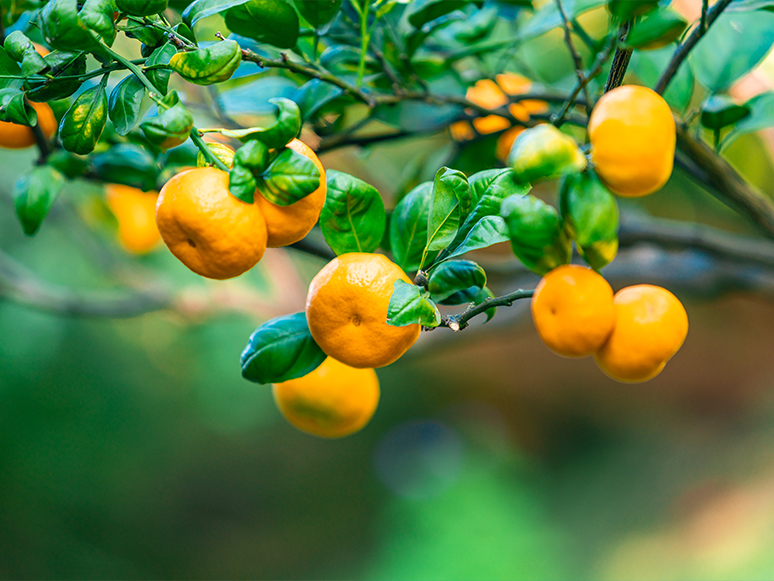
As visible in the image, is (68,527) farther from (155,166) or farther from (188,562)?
(155,166)

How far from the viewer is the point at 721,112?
45 centimetres

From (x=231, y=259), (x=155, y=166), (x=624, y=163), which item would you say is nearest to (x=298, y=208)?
(x=231, y=259)

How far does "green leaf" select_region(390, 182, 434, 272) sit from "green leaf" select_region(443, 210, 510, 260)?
5 centimetres

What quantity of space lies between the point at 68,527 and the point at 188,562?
0.42m

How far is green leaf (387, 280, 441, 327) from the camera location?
25 centimetres

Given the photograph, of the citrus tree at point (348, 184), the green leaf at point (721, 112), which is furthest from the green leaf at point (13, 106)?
the green leaf at point (721, 112)

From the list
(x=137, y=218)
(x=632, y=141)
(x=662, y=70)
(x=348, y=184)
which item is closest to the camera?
(x=632, y=141)

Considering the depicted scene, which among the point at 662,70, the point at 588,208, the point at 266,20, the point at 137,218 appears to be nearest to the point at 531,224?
the point at 588,208

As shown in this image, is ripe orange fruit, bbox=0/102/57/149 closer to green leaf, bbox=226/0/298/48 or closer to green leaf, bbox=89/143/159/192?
green leaf, bbox=89/143/159/192

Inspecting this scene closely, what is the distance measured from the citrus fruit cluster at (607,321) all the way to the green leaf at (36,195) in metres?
0.38

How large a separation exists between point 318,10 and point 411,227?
18 centimetres

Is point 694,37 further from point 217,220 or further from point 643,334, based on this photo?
point 217,220

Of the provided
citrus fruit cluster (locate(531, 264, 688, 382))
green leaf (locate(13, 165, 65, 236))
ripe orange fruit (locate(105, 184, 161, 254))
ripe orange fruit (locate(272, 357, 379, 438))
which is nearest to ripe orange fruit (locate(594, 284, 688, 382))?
Answer: citrus fruit cluster (locate(531, 264, 688, 382))

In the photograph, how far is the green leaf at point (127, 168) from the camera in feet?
1.58
